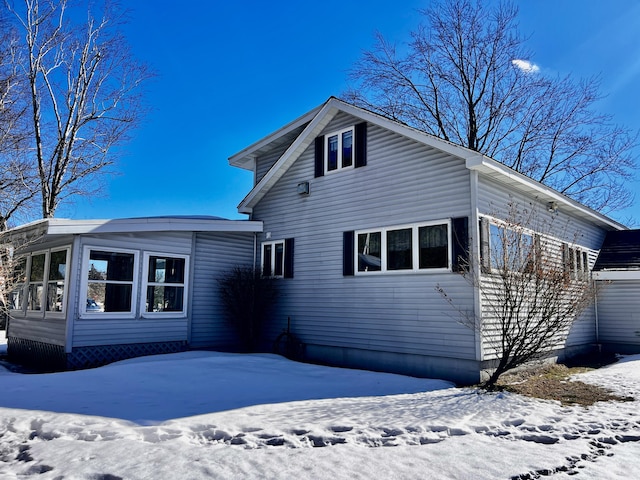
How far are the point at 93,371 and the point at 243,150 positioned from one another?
24.8 ft

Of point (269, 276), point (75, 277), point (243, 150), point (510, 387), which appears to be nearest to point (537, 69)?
point (243, 150)

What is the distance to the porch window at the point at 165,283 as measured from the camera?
10.5m

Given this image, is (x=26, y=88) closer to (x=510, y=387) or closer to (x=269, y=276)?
(x=269, y=276)

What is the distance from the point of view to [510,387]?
771 centimetres

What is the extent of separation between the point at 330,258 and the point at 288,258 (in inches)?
55.7

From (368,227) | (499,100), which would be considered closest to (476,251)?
(368,227)

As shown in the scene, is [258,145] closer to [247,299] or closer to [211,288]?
[211,288]

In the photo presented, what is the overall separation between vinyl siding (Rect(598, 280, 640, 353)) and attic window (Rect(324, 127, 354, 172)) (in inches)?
303

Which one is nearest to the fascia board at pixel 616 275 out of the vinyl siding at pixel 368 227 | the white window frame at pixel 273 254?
the vinyl siding at pixel 368 227

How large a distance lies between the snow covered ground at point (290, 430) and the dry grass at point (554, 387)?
0.40m

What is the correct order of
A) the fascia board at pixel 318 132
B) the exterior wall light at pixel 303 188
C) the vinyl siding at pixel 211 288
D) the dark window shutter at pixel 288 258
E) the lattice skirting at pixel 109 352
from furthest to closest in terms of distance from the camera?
the dark window shutter at pixel 288 258, the exterior wall light at pixel 303 188, the vinyl siding at pixel 211 288, the lattice skirting at pixel 109 352, the fascia board at pixel 318 132

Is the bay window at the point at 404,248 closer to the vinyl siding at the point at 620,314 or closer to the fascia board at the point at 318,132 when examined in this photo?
the fascia board at the point at 318,132

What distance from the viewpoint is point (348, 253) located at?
10.4 m

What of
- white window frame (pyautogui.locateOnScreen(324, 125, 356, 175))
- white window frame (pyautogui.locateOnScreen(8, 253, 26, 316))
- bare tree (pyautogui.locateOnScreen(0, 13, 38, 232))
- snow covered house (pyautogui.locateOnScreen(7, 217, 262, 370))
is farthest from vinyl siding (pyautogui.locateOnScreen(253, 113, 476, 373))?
bare tree (pyautogui.locateOnScreen(0, 13, 38, 232))
